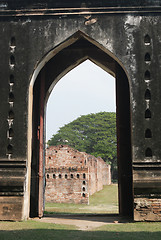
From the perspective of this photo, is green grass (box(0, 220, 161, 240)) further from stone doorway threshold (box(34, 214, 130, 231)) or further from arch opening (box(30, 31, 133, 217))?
arch opening (box(30, 31, 133, 217))

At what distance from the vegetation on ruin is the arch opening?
2272cm

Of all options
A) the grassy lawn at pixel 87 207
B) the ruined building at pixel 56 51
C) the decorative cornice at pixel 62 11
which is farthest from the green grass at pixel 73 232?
the decorative cornice at pixel 62 11

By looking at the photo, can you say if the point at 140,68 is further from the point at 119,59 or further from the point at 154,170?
the point at 154,170

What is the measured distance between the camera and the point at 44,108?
10125mm

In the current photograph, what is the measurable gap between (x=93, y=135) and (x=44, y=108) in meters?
25.0

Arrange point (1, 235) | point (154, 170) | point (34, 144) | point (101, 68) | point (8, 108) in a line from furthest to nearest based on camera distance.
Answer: point (101, 68) < point (34, 144) < point (8, 108) < point (154, 170) < point (1, 235)

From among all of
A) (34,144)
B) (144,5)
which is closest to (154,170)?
(34,144)

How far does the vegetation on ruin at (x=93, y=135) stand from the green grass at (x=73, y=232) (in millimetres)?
25785

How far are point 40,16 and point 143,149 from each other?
4059 mm

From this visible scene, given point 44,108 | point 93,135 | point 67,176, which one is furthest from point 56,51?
point 93,135

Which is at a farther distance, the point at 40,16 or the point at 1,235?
the point at 40,16

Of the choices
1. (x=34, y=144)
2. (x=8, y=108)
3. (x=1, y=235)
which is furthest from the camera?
(x=34, y=144)

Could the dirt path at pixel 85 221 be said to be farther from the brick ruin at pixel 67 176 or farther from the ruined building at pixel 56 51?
the brick ruin at pixel 67 176

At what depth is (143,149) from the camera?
7.60 meters
